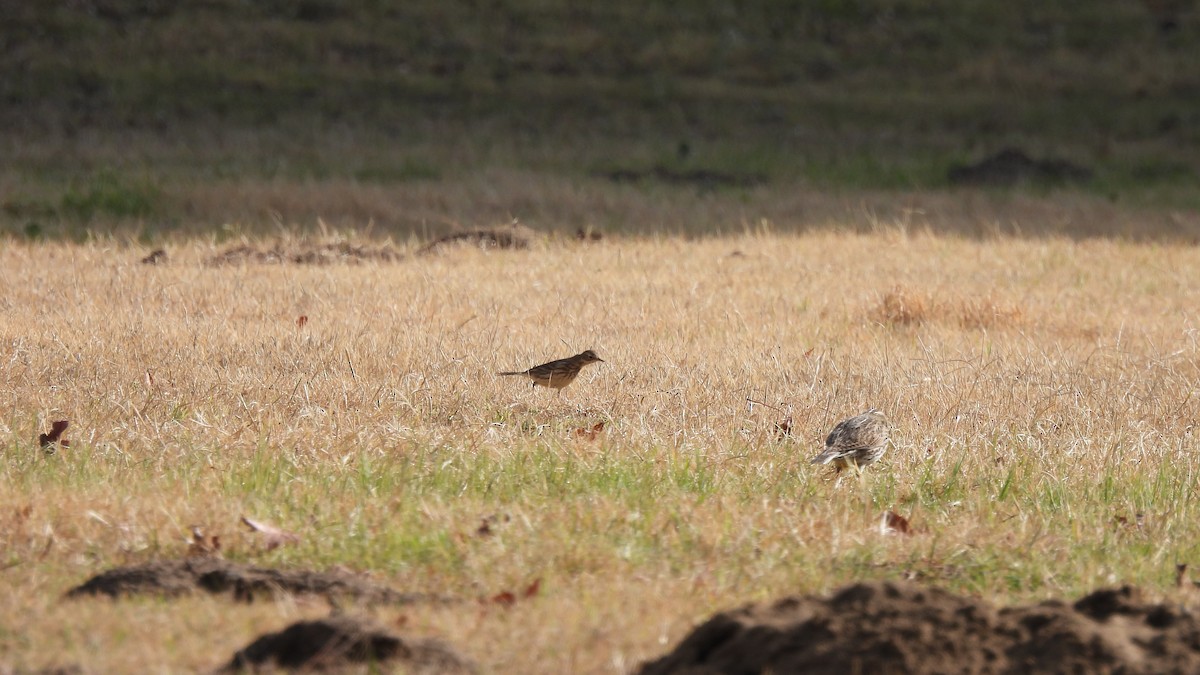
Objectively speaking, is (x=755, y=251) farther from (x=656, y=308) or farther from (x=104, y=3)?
(x=104, y=3)

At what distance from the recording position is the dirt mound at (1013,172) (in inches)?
705

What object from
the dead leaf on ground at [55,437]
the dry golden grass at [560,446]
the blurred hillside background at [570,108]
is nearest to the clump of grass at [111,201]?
the blurred hillside background at [570,108]

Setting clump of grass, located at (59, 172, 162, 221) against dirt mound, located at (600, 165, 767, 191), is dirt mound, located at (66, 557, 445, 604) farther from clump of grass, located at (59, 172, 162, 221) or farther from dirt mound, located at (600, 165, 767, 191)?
dirt mound, located at (600, 165, 767, 191)

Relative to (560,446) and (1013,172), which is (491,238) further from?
(1013,172)

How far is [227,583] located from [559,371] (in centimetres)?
291

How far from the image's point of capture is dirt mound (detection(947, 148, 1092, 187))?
705 inches

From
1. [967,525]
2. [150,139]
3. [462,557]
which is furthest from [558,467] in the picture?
[150,139]

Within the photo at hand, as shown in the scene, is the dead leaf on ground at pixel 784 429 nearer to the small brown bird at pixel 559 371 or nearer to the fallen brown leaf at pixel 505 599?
the small brown bird at pixel 559 371

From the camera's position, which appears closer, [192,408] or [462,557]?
[462,557]

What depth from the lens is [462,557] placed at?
427 centimetres

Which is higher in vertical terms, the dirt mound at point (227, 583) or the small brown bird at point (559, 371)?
the dirt mound at point (227, 583)

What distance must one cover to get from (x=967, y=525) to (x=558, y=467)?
153 centimetres

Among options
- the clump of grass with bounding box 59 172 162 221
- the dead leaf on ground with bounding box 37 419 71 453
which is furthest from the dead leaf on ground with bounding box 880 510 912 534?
the clump of grass with bounding box 59 172 162 221

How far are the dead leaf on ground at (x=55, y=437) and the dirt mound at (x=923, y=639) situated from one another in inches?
119
